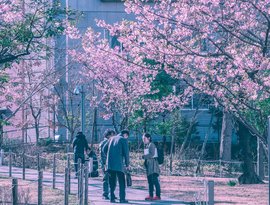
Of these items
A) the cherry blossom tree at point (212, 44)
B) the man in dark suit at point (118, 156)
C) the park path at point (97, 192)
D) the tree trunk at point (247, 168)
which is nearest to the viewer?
the cherry blossom tree at point (212, 44)

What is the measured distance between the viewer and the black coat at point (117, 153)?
48.3 ft

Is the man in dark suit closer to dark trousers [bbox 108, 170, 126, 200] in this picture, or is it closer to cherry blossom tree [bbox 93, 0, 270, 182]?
dark trousers [bbox 108, 170, 126, 200]

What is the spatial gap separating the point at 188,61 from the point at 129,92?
36.9 feet

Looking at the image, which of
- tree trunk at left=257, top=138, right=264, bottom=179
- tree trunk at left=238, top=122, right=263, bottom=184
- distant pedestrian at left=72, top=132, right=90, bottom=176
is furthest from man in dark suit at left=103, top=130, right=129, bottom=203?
tree trunk at left=238, top=122, right=263, bottom=184

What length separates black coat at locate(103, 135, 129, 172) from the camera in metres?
14.7

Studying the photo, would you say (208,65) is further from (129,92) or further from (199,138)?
(199,138)

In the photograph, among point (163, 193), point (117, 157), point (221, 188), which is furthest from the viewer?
point (221, 188)

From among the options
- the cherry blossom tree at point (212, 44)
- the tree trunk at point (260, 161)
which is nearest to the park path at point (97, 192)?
the cherry blossom tree at point (212, 44)

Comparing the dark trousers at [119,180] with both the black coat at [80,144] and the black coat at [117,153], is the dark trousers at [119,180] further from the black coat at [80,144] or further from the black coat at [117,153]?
the black coat at [80,144]

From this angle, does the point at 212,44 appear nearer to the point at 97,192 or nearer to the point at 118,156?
the point at 118,156

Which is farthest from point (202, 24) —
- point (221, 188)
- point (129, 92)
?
point (129, 92)

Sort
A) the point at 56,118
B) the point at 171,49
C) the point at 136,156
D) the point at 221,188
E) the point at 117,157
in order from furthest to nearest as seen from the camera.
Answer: the point at 56,118
the point at 136,156
the point at 221,188
the point at 117,157
the point at 171,49

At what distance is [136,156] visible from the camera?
28.8 meters

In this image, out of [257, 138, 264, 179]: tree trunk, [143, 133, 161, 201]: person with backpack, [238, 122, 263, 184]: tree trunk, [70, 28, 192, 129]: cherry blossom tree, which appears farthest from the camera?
[70, 28, 192, 129]: cherry blossom tree
